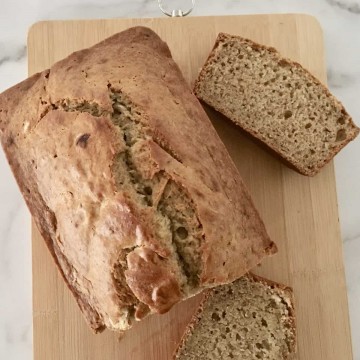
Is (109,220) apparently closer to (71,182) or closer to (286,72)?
(71,182)

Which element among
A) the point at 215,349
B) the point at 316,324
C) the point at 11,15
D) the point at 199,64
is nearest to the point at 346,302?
the point at 316,324

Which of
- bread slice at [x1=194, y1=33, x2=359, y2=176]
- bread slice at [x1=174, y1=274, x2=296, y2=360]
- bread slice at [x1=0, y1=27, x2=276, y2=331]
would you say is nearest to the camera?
bread slice at [x1=0, y1=27, x2=276, y2=331]

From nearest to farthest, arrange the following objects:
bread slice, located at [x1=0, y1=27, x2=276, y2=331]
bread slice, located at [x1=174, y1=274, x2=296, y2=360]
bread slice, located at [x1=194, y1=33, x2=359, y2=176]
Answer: bread slice, located at [x1=0, y1=27, x2=276, y2=331] → bread slice, located at [x1=174, y1=274, x2=296, y2=360] → bread slice, located at [x1=194, y1=33, x2=359, y2=176]

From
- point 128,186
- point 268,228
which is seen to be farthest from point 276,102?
point 128,186

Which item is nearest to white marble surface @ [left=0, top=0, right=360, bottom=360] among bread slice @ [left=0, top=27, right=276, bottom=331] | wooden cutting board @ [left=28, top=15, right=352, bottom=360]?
wooden cutting board @ [left=28, top=15, right=352, bottom=360]

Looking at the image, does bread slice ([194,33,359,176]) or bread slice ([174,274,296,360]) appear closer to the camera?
bread slice ([174,274,296,360])

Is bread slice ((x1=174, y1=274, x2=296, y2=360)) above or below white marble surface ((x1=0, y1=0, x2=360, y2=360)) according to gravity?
below

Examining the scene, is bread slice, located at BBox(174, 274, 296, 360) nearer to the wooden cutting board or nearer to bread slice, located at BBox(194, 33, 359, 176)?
the wooden cutting board
